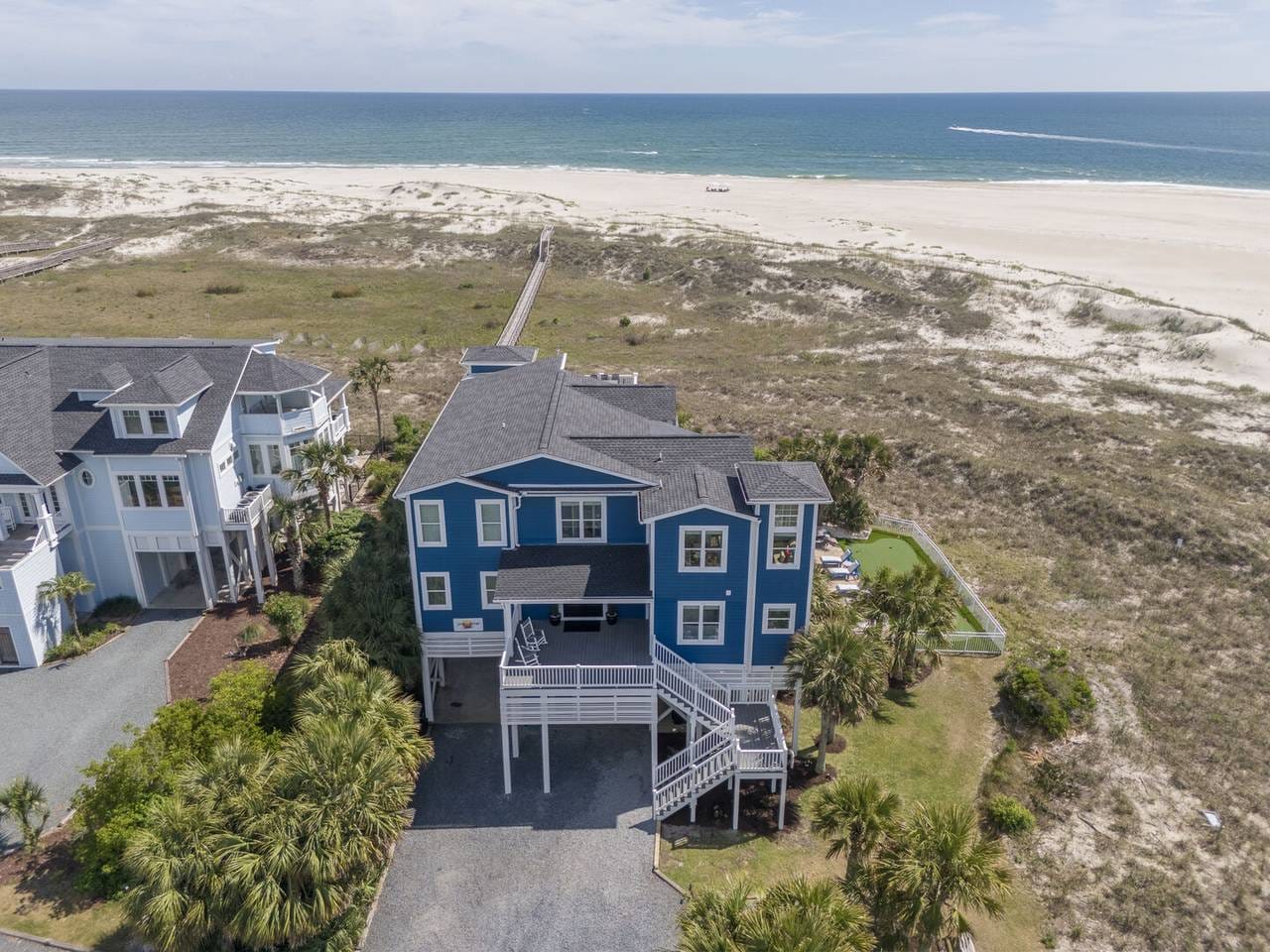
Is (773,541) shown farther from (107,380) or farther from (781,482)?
(107,380)

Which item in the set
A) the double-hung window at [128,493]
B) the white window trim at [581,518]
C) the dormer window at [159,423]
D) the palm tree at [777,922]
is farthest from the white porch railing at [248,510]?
the palm tree at [777,922]

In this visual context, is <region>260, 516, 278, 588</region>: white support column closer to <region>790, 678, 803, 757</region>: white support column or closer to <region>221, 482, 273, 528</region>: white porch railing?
<region>221, 482, 273, 528</region>: white porch railing

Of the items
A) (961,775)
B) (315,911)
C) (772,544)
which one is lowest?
(961,775)

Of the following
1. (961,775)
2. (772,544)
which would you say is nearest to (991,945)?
(961,775)

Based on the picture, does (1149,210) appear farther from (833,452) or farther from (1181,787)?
(1181,787)

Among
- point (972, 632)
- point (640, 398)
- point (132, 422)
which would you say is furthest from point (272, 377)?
point (972, 632)

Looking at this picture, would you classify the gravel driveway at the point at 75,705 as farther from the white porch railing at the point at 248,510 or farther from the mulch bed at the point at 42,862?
the white porch railing at the point at 248,510

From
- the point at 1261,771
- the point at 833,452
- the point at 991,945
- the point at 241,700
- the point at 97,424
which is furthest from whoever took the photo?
the point at 833,452
